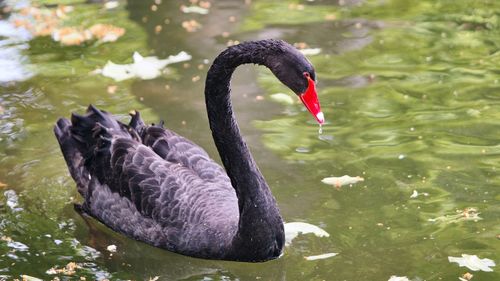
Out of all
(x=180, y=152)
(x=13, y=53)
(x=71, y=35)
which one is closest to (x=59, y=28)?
(x=71, y=35)

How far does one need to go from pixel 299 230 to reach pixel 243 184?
0.50 meters

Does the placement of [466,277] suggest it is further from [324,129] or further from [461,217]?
[324,129]

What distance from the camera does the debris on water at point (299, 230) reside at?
16.1 ft

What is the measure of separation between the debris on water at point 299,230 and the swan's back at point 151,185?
31 cm

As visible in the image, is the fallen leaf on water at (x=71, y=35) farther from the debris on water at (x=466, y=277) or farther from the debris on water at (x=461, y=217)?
the debris on water at (x=466, y=277)

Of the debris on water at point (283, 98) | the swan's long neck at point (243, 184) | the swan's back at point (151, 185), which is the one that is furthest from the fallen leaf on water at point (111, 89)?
the swan's long neck at point (243, 184)

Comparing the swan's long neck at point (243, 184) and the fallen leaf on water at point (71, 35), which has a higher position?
the swan's long neck at point (243, 184)

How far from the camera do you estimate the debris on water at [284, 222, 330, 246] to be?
4.89 metres

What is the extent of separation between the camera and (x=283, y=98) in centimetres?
659

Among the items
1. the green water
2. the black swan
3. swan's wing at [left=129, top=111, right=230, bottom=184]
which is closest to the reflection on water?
the green water

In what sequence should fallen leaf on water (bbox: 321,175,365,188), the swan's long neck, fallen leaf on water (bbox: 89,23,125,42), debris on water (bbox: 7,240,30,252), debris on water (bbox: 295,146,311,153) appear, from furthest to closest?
1. fallen leaf on water (bbox: 89,23,125,42)
2. debris on water (bbox: 295,146,311,153)
3. fallen leaf on water (bbox: 321,175,365,188)
4. debris on water (bbox: 7,240,30,252)
5. the swan's long neck

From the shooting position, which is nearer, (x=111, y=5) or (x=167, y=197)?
(x=167, y=197)

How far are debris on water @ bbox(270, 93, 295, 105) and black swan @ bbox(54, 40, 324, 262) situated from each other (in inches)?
54.7

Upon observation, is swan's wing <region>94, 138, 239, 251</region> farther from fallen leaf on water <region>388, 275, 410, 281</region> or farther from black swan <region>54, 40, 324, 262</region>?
Answer: fallen leaf on water <region>388, 275, 410, 281</region>
